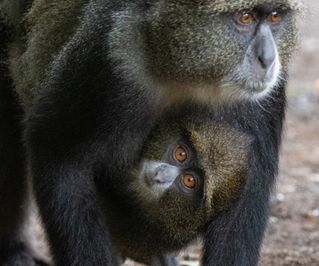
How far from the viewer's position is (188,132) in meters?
5.74

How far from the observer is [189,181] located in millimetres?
5840

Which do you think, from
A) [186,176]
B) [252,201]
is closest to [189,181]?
[186,176]

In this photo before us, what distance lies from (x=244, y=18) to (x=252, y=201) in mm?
1151

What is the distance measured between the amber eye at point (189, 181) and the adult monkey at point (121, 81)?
1.25 feet

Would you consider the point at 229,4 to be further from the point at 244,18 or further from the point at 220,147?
the point at 220,147

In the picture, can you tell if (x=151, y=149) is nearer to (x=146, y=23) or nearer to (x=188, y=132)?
(x=188, y=132)

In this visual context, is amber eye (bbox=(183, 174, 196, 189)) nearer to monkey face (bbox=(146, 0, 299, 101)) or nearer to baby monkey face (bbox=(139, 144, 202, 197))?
baby monkey face (bbox=(139, 144, 202, 197))

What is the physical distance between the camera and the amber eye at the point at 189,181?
5820mm

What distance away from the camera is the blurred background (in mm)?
6898

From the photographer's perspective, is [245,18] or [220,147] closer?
[245,18]

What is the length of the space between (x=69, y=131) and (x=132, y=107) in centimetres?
38

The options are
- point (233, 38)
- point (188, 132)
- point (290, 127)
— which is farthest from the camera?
point (290, 127)

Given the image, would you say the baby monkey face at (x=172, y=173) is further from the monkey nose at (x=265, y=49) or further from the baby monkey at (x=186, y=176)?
the monkey nose at (x=265, y=49)

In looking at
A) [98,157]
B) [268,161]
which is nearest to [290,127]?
[268,161]
